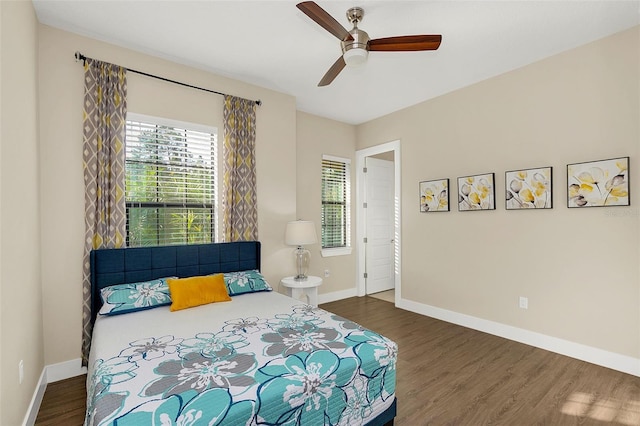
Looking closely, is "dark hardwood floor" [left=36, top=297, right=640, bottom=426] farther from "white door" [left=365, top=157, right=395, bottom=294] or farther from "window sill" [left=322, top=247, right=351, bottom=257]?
"white door" [left=365, top=157, right=395, bottom=294]

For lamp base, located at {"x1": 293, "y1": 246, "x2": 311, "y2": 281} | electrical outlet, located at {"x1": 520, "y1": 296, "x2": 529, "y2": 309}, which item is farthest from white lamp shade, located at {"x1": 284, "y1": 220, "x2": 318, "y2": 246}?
electrical outlet, located at {"x1": 520, "y1": 296, "x2": 529, "y2": 309}

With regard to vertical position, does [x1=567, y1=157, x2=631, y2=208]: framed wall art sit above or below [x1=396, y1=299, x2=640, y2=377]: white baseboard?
above

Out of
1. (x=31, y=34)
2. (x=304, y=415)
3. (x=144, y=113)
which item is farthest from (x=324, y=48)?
(x=304, y=415)

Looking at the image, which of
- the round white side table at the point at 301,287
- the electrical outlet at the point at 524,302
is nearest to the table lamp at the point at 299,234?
the round white side table at the point at 301,287

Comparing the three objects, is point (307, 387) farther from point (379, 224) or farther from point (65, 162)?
point (379, 224)

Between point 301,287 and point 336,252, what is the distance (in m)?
1.47

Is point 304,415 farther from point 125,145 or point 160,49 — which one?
point 160,49

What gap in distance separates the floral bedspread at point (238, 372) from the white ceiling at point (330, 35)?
7.88 feet

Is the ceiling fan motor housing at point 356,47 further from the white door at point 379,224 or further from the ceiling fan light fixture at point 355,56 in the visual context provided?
the white door at point 379,224

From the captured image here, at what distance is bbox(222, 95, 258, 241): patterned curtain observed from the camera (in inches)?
139

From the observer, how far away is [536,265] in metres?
3.26

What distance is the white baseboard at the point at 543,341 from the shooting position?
2.72 metres

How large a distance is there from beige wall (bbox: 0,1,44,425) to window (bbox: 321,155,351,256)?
3.42 m

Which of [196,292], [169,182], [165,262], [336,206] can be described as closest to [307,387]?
[196,292]
